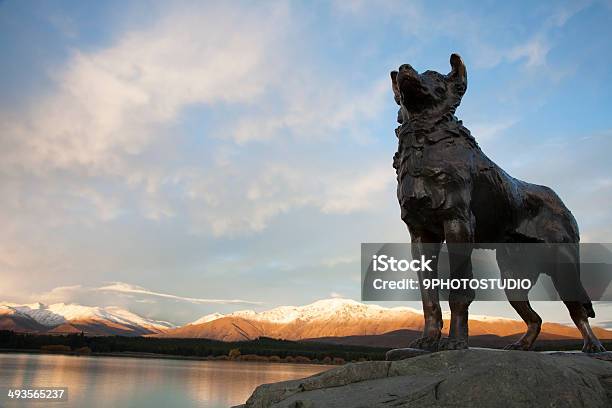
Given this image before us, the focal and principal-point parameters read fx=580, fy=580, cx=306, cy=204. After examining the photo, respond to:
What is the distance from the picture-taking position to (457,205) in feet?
18.7

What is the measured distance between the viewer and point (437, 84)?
6168 mm

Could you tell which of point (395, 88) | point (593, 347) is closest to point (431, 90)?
point (395, 88)

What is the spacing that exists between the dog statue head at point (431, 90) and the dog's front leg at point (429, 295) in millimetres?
1277

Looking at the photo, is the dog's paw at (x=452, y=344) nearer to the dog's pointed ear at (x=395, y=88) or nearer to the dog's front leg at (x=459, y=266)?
the dog's front leg at (x=459, y=266)

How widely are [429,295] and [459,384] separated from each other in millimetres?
1761

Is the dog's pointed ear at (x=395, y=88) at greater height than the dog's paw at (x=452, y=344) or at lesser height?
greater

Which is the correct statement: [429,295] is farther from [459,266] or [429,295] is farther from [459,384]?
[459,384]

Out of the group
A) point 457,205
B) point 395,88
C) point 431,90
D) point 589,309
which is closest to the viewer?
point 457,205

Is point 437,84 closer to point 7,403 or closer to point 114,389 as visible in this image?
point 7,403

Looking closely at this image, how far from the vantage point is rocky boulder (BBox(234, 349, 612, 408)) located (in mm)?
4105

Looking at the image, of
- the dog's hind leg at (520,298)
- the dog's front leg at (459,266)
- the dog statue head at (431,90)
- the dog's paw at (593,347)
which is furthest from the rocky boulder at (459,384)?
the dog statue head at (431,90)

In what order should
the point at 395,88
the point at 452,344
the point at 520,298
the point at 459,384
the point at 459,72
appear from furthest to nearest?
the point at 520,298 → the point at 395,88 → the point at 459,72 → the point at 452,344 → the point at 459,384

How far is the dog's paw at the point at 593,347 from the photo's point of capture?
6.29m

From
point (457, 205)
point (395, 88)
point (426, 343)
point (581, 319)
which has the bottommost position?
point (426, 343)
